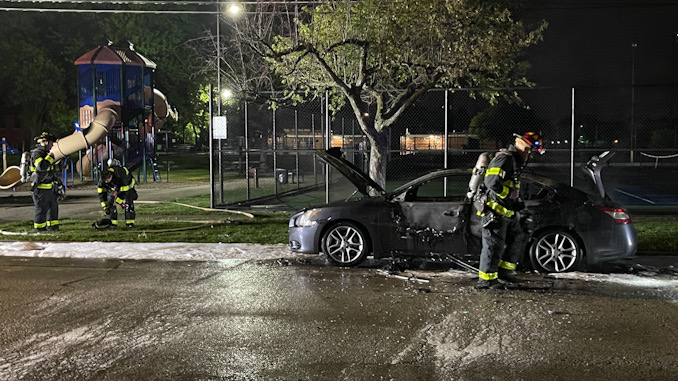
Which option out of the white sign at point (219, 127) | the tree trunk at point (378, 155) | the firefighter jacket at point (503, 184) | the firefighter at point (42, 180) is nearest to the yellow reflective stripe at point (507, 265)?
the firefighter jacket at point (503, 184)

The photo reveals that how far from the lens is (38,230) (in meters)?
13.0

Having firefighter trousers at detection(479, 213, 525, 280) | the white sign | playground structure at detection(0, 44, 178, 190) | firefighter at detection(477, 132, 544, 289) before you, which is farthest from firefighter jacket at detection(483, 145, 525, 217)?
playground structure at detection(0, 44, 178, 190)

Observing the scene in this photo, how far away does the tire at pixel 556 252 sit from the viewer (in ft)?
28.6

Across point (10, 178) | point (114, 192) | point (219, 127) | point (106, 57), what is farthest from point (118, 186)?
point (106, 57)

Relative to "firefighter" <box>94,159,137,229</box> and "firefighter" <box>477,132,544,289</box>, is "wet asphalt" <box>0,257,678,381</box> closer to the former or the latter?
"firefighter" <box>477,132,544,289</box>

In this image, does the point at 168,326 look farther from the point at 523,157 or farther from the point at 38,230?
the point at 38,230

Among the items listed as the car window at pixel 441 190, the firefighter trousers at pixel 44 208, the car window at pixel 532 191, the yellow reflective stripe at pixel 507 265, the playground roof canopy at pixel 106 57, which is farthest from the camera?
the playground roof canopy at pixel 106 57

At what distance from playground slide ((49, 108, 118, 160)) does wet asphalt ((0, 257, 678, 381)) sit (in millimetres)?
18713

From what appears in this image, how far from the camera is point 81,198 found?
21.7 meters

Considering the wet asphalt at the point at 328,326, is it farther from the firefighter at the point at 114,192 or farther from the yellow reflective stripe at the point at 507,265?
the firefighter at the point at 114,192

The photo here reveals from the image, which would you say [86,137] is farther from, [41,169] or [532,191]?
[532,191]

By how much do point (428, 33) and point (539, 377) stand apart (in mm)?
10924

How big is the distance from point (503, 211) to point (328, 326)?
2540mm

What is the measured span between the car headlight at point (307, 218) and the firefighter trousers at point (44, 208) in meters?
5.70
